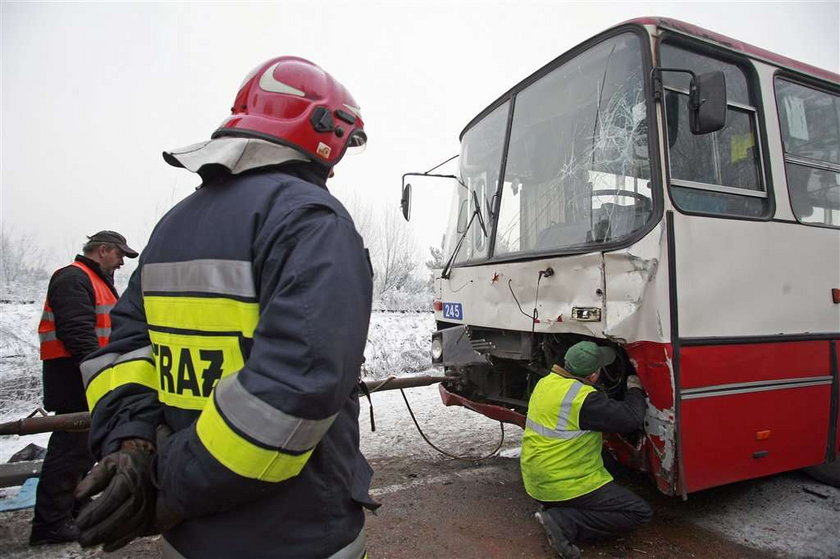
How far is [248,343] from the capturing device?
1.35 m

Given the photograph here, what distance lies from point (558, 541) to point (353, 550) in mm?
2093

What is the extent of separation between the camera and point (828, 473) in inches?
162

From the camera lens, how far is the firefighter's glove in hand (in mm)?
1271

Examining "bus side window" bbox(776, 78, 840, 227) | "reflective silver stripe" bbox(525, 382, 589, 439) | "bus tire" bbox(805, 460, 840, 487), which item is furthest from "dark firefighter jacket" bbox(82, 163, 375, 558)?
"bus tire" bbox(805, 460, 840, 487)

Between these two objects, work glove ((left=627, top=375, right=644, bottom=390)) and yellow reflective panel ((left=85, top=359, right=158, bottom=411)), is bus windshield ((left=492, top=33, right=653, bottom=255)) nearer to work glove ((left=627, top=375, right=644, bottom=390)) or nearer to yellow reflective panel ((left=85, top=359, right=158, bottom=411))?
work glove ((left=627, top=375, right=644, bottom=390))

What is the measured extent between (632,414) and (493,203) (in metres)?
1.91

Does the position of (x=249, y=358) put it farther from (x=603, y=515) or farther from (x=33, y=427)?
(x=33, y=427)

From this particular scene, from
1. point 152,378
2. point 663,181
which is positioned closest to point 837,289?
point 663,181

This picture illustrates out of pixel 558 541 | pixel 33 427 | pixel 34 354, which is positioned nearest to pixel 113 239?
pixel 33 427

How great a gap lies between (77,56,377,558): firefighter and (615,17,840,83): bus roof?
2415mm

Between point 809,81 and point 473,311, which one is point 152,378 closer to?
point 473,311

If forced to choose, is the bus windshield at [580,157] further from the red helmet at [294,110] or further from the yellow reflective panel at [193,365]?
the yellow reflective panel at [193,365]

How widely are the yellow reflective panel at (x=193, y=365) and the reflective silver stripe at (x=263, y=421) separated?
0.20 metres

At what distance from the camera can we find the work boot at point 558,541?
3029 millimetres
